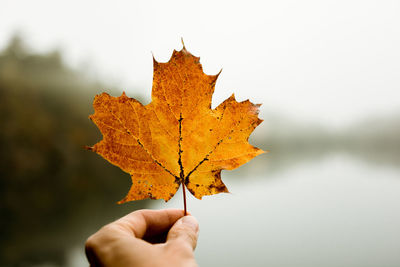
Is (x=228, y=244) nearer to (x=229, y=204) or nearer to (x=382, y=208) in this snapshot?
(x=229, y=204)

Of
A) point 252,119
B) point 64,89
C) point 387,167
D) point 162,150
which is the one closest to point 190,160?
point 162,150

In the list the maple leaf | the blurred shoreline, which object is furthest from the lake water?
the maple leaf

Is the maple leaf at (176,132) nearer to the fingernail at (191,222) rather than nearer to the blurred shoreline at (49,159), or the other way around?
the fingernail at (191,222)

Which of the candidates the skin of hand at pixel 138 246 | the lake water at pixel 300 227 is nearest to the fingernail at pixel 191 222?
the skin of hand at pixel 138 246

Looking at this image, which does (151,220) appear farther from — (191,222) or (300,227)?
(300,227)

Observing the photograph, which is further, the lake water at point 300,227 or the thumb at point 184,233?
the lake water at point 300,227

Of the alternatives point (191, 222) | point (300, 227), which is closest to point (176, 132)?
point (191, 222)

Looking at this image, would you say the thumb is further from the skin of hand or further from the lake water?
the lake water
